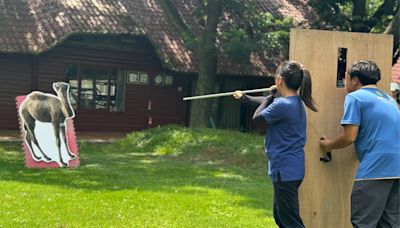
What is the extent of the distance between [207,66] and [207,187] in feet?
30.0

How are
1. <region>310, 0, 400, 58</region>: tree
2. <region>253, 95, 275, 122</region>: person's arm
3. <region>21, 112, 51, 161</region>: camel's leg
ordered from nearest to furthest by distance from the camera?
<region>253, 95, 275, 122</region>: person's arm, <region>21, 112, 51, 161</region>: camel's leg, <region>310, 0, 400, 58</region>: tree

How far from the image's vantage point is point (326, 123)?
5008mm

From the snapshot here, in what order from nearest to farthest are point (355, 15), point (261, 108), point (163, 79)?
point (261, 108) → point (355, 15) → point (163, 79)

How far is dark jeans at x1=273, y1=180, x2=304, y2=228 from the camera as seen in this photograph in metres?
4.60

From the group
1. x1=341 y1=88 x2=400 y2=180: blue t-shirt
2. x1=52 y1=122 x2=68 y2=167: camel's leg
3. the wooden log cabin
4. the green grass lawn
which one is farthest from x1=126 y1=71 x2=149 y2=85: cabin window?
x1=341 y1=88 x2=400 y2=180: blue t-shirt

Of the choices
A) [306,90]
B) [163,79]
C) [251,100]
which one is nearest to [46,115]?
[251,100]

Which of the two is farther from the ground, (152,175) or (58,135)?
(58,135)

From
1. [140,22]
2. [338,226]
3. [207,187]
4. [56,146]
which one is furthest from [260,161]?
[140,22]

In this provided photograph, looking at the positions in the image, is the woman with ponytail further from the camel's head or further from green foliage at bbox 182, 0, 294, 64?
green foliage at bbox 182, 0, 294, 64

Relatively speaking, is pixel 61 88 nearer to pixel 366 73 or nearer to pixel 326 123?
pixel 326 123

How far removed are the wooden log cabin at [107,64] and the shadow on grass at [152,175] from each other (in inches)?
203

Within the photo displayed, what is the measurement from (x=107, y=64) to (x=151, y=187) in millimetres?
11140

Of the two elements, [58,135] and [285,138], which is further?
[58,135]

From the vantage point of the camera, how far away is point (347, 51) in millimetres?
5074
